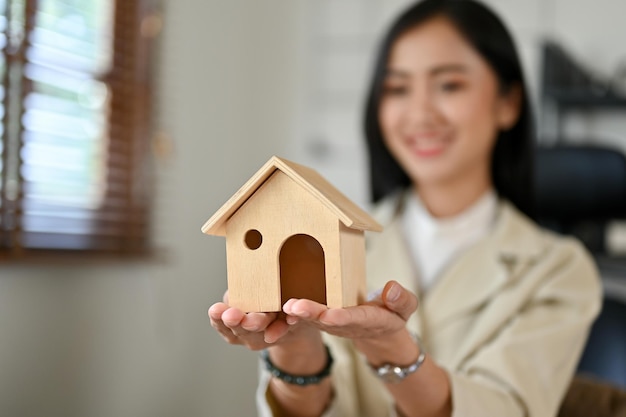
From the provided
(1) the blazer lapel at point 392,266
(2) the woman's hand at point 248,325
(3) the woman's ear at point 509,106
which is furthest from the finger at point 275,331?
(3) the woman's ear at point 509,106

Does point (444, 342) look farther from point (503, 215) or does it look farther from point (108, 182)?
point (108, 182)

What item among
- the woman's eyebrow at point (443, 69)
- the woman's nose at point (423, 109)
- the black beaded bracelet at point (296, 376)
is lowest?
the black beaded bracelet at point (296, 376)

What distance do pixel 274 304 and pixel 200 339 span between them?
1826mm

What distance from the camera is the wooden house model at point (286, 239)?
773mm

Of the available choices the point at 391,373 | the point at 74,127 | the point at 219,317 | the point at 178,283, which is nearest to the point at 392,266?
the point at 391,373

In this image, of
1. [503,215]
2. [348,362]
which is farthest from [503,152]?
[348,362]

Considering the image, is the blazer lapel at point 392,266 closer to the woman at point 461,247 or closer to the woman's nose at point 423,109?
the woman at point 461,247

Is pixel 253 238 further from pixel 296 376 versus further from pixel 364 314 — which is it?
pixel 296 376

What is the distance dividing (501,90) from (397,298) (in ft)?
2.65

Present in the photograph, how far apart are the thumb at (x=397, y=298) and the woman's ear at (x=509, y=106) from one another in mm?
778

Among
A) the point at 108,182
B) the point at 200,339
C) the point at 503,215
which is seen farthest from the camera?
the point at 200,339

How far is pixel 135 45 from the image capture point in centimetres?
217

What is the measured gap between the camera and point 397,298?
79 centimetres

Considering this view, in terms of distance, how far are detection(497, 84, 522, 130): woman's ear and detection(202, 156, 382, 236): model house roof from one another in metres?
0.75
